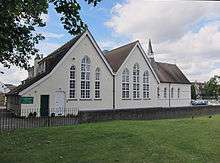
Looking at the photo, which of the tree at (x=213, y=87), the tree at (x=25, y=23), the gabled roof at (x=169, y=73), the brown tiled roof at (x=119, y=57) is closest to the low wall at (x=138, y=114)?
the tree at (x=25, y=23)

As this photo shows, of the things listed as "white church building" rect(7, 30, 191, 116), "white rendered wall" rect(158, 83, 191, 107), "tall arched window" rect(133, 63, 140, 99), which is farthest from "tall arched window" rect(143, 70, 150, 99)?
"white rendered wall" rect(158, 83, 191, 107)

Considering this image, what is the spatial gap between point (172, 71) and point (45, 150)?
1807 inches

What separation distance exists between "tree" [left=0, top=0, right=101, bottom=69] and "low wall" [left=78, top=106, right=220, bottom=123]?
6367 millimetres

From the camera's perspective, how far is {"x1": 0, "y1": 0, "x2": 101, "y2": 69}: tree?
8.19 m

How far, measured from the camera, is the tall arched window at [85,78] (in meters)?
34.2

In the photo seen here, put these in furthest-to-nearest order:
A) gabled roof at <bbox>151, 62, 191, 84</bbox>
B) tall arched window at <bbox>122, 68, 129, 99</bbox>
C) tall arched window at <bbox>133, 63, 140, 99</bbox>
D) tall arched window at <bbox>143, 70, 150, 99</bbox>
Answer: gabled roof at <bbox>151, 62, 191, 84</bbox>
tall arched window at <bbox>143, 70, 150, 99</bbox>
tall arched window at <bbox>133, 63, 140, 99</bbox>
tall arched window at <bbox>122, 68, 129, 99</bbox>

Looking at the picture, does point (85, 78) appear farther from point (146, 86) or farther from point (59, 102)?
point (146, 86)

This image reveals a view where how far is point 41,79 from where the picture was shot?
1238 inches

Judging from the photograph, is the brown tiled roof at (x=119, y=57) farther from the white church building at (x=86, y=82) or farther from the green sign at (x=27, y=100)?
the green sign at (x=27, y=100)

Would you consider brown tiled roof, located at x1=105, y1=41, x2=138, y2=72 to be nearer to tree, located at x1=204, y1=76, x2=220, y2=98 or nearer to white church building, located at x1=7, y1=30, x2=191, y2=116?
white church building, located at x1=7, y1=30, x2=191, y2=116

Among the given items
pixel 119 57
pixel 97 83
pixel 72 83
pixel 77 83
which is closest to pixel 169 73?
pixel 119 57

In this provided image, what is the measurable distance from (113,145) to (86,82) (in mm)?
23076

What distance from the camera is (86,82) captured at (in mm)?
34562

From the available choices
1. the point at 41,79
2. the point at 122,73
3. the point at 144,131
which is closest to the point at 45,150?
the point at 144,131
